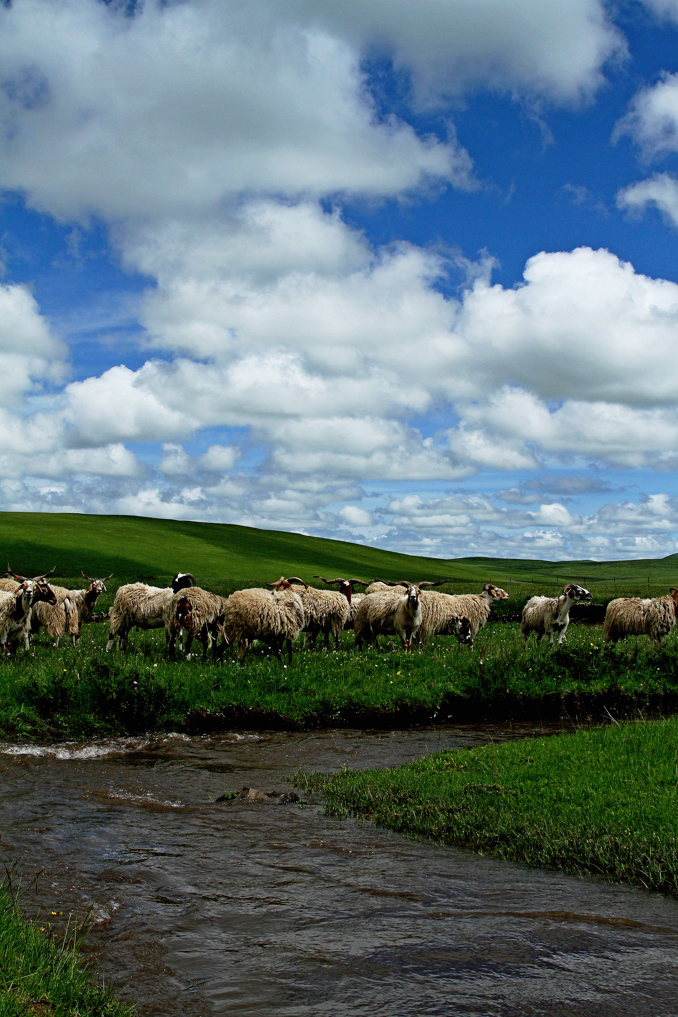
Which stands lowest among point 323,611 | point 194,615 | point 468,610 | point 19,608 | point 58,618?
point 58,618

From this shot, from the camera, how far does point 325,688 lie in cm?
1689

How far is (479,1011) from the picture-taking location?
515 centimetres

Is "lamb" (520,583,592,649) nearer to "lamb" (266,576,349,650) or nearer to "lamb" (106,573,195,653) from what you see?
"lamb" (266,576,349,650)

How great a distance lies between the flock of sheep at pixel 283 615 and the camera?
789 inches

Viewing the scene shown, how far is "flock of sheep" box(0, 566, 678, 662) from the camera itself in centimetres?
2003

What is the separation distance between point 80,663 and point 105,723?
2.29 metres

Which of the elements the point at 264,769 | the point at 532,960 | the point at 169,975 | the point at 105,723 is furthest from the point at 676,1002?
the point at 105,723

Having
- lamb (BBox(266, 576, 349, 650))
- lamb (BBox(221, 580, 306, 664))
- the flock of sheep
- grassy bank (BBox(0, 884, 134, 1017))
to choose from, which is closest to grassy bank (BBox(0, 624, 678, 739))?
lamb (BBox(221, 580, 306, 664))

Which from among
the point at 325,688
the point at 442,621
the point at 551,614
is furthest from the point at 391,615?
the point at 325,688

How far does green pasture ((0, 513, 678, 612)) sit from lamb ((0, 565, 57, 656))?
91.4ft

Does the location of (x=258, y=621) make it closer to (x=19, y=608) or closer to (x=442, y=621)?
(x=19, y=608)

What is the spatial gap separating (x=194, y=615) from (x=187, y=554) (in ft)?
206

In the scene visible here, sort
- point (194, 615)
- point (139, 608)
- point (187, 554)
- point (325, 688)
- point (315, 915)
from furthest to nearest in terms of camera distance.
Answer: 1. point (187, 554)
2. point (139, 608)
3. point (194, 615)
4. point (325, 688)
5. point (315, 915)

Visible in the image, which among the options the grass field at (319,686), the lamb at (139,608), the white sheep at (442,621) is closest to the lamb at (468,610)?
the white sheep at (442,621)
